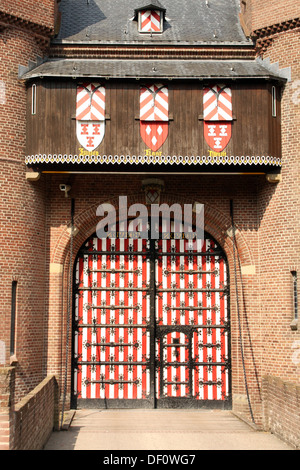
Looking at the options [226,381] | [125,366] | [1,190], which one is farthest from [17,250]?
[226,381]

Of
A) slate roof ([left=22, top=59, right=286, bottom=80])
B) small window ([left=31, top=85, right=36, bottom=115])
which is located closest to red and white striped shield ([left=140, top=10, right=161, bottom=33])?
slate roof ([left=22, top=59, right=286, bottom=80])

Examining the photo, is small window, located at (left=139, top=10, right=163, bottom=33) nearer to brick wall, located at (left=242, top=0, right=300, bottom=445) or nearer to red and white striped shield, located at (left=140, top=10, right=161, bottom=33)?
red and white striped shield, located at (left=140, top=10, right=161, bottom=33)

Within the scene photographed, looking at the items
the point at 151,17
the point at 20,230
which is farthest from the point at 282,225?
the point at 151,17

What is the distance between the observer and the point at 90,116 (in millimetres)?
14719

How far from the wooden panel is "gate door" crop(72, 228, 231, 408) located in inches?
109

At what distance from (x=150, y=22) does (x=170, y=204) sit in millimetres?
4977

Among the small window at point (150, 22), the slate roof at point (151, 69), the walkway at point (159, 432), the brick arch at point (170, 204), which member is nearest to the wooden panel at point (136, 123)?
the slate roof at point (151, 69)

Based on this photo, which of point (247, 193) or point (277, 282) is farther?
point (247, 193)

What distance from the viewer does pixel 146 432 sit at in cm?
1314

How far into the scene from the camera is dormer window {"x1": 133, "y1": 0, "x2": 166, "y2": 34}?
1702 centimetres

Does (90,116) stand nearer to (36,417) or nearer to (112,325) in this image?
(112,325)

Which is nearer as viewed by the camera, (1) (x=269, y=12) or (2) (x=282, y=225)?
(2) (x=282, y=225)

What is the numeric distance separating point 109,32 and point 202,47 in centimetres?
255

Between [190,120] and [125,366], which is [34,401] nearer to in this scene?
[125,366]
